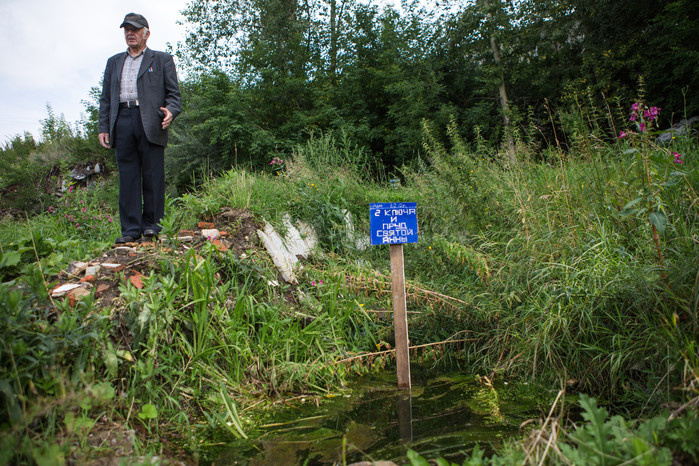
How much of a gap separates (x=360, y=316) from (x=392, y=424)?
129 cm

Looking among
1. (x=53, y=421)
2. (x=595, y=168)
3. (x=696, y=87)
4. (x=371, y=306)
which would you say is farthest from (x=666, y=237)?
(x=696, y=87)

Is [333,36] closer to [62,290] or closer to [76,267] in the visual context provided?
[76,267]

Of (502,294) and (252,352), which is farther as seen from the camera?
(502,294)

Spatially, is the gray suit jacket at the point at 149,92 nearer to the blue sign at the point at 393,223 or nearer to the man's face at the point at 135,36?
the man's face at the point at 135,36

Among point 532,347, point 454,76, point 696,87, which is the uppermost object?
point 454,76

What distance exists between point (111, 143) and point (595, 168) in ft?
14.4

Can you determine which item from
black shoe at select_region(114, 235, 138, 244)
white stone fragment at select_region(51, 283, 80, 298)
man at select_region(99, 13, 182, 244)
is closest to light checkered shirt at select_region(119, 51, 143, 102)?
man at select_region(99, 13, 182, 244)

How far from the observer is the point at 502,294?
10.4 feet

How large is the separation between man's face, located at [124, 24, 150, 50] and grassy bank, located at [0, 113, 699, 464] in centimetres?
149

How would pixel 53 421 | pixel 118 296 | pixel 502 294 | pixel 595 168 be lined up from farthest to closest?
1. pixel 595 168
2. pixel 502 294
3. pixel 118 296
4. pixel 53 421

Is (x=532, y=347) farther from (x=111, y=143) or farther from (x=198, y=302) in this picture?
(x=111, y=143)

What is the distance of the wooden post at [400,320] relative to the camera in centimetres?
288

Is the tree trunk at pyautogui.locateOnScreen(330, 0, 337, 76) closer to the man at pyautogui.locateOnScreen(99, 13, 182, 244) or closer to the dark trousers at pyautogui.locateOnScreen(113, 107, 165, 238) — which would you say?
the man at pyautogui.locateOnScreen(99, 13, 182, 244)

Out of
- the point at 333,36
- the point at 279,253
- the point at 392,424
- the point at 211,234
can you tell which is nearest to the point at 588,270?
the point at 392,424
